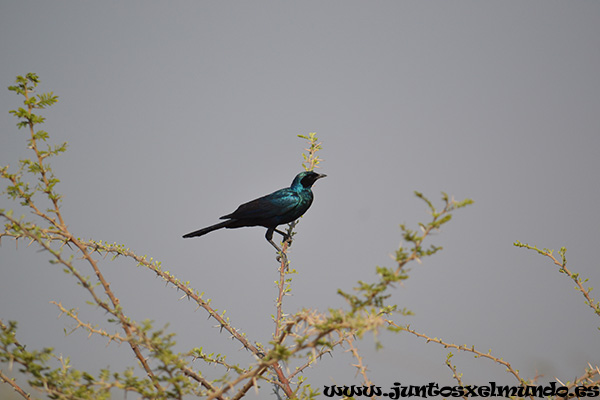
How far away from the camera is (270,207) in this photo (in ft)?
19.9

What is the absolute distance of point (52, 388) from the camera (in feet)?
8.41

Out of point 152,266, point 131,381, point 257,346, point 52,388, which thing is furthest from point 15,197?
point 257,346

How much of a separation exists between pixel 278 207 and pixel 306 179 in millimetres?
502

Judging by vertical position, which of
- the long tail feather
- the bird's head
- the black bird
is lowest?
the long tail feather

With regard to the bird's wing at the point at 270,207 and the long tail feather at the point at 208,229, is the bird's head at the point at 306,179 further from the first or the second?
the long tail feather at the point at 208,229

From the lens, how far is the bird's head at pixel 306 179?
6.22m

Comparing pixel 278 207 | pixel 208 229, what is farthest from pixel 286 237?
pixel 208 229

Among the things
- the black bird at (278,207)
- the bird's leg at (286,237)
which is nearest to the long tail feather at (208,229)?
the black bird at (278,207)

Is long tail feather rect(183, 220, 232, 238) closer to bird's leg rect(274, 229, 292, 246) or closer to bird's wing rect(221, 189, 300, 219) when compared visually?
bird's wing rect(221, 189, 300, 219)

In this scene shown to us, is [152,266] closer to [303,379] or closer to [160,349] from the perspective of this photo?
[303,379]

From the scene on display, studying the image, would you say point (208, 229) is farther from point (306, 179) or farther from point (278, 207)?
point (306, 179)

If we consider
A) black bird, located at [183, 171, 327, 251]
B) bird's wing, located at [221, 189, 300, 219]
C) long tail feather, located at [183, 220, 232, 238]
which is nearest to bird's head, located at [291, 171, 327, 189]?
black bird, located at [183, 171, 327, 251]

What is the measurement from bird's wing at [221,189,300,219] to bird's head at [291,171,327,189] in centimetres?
16

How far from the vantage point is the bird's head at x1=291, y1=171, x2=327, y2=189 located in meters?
6.22
